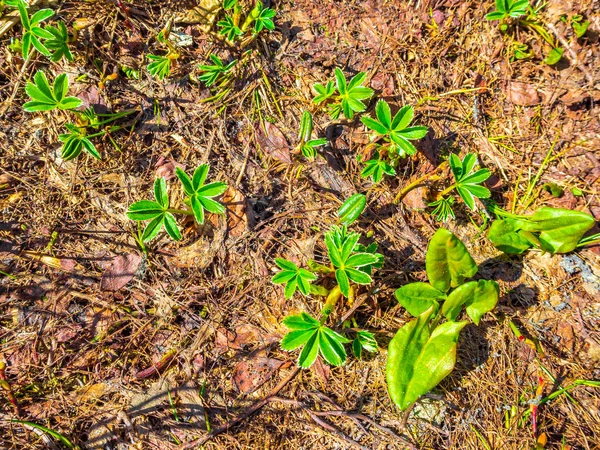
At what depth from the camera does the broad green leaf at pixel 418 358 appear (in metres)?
1.96

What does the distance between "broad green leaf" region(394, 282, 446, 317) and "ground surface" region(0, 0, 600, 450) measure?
0.54 feet

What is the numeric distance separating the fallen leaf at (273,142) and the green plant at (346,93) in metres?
0.29

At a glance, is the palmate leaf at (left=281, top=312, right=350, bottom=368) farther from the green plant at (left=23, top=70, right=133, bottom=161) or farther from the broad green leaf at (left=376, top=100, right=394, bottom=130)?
the green plant at (left=23, top=70, right=133, bottom=161)

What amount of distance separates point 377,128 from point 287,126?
55 cm

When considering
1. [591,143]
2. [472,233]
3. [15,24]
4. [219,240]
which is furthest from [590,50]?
[15,24]

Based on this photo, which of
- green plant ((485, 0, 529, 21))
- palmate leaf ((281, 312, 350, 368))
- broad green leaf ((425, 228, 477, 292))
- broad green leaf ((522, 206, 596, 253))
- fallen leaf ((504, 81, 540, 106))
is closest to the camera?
palmate leaf ((281, 312, 350, 368))

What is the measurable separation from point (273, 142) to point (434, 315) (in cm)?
126

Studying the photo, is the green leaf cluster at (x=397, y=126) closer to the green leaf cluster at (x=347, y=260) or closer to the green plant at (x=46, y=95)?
the green leaf cluster at (x=347, y=260)

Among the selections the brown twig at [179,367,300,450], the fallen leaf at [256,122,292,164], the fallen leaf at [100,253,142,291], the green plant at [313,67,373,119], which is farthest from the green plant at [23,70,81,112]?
the brown twig at [179,367,300,450]

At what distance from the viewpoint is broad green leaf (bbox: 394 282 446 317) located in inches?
79.4

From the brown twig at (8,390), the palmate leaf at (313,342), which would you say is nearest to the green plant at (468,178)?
the palmate leaf at (313,342)

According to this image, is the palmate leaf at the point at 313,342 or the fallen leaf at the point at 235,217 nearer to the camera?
the palmate leaf at the point at 313,342

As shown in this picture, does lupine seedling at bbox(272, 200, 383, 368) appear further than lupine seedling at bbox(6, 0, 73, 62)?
No

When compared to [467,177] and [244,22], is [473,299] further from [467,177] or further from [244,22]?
[244,22]
